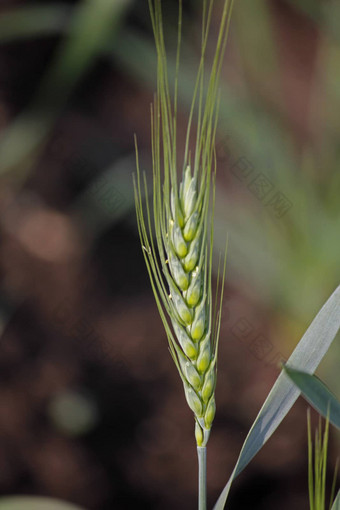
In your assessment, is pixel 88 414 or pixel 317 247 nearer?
pixel 317 247

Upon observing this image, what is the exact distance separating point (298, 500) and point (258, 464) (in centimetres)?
10

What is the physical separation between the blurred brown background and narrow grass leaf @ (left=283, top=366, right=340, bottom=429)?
562 mm

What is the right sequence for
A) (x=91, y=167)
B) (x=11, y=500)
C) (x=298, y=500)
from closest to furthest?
(x=11, y=500) < (x=298, y=500) < (x=91, y=167)

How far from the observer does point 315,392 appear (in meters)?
0.42

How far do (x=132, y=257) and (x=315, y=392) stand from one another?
1.14 m

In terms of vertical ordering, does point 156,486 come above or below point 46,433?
below

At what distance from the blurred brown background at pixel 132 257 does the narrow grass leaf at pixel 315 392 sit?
1.84ft

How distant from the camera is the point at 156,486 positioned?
1.36 m

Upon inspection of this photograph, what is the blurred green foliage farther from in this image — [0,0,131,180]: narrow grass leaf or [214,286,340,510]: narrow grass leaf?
[214,286,340,510]: narrow grass leaf

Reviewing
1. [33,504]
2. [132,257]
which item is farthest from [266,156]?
[33,504]

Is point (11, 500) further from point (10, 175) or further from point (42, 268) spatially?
point (10, 175)

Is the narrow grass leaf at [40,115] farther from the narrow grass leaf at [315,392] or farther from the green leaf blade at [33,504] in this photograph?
the narrow grass leaf at [315,392]

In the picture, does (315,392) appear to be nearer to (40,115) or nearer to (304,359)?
(304,359)

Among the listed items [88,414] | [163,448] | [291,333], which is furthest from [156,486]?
[291,333]
